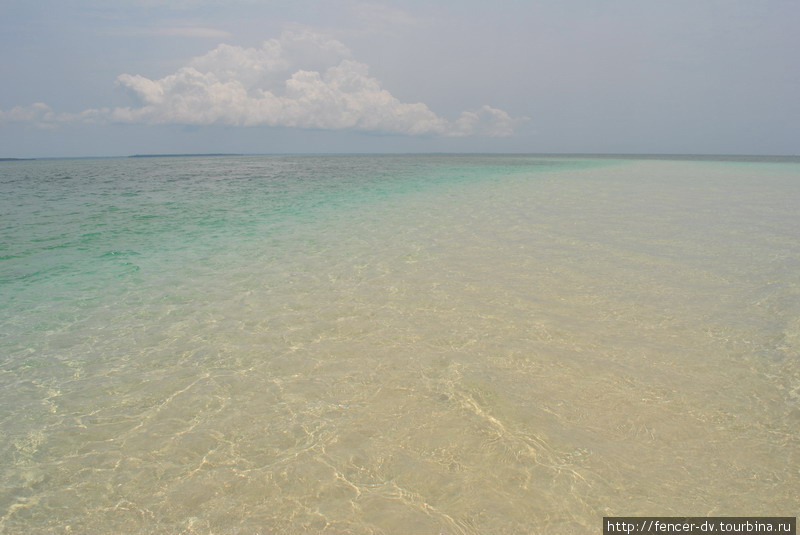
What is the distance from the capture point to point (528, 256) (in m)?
9.02

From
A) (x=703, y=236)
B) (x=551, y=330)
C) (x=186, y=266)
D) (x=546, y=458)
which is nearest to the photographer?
(x=546, y=458)

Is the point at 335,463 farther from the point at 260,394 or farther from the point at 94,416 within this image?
the point at 94,416

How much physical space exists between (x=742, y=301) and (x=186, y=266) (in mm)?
10074

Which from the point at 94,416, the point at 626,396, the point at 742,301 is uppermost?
the point at 742,301

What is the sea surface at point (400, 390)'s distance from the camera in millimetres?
2883

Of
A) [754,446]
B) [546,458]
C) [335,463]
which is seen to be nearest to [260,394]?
[335,463]

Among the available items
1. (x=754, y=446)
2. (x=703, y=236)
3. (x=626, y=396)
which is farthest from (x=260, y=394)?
(x=703, y=236)

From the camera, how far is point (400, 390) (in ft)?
13.8

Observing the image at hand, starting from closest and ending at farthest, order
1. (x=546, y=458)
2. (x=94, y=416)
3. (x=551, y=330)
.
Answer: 1. (x=546, y=458)
2. (x=94, y=416)
3. (x=551, y=330)

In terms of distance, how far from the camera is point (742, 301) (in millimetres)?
6266

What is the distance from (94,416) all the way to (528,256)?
306 inches

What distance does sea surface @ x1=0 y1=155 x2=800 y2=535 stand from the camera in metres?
2.88

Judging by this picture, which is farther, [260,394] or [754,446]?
[260,394]

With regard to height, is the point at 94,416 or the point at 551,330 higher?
the point at 551,330
